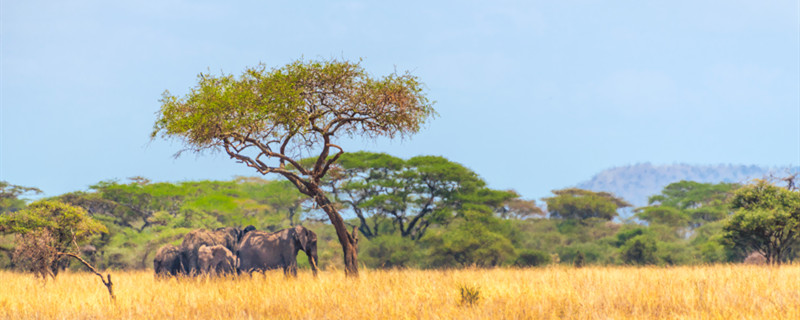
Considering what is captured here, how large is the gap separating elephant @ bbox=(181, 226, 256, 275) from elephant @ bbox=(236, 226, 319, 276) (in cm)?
170

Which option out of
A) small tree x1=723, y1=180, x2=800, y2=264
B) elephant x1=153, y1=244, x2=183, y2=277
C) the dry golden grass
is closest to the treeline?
small tree x1=723, y1=180, x2=800, y2=264

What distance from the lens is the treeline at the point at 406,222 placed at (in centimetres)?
3753

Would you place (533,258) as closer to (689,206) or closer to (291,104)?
(291,104)

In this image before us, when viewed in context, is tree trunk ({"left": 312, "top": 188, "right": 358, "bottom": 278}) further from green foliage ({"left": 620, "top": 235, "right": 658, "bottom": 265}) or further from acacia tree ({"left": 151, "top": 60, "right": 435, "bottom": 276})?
green foliage ({"left": 620, "top": 235, "right": 658, "bottom": 265})

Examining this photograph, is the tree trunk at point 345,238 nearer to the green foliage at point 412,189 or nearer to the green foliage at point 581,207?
the green foliage at point 412,189

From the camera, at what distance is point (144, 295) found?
45.9 ft

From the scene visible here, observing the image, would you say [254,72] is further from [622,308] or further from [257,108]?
[622,308]

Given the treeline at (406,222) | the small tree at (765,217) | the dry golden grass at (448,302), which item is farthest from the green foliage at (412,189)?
the dry golden grass at (448,302)

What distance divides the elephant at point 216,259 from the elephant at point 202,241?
3.70ft

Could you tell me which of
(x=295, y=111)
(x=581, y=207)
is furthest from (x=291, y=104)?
(x=581, y=207)

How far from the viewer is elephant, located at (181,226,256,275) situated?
70.9 feet

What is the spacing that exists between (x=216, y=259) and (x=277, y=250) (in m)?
2.08

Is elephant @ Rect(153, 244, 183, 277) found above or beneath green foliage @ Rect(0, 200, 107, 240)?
beneath

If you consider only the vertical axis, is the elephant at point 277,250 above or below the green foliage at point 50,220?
below
